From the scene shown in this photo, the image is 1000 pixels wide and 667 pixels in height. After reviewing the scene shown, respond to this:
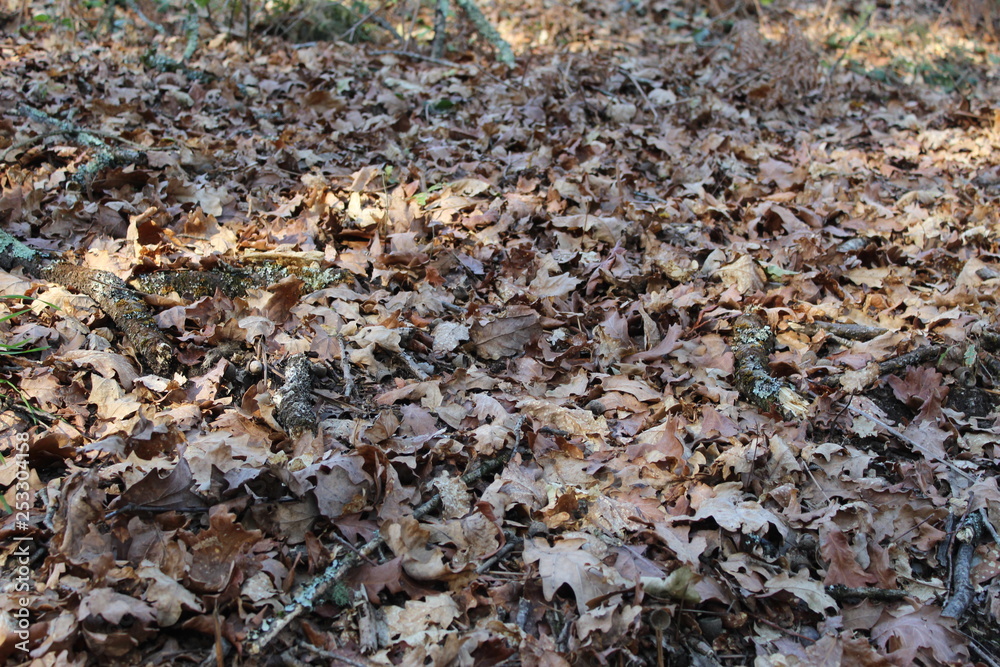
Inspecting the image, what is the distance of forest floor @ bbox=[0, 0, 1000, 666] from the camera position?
6.90ft

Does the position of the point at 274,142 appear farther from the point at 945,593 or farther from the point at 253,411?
the point at 945,593

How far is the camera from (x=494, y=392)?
310 cm

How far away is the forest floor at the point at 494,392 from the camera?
2104mm

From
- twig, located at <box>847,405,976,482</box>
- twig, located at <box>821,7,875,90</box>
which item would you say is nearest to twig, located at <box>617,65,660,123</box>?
twig, located at <box>821,7,875,90</box>

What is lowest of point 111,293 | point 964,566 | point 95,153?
point 964,566

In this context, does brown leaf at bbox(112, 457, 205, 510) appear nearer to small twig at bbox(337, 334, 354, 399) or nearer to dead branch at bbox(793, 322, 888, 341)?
small twig at bbox(337, 334, 354, 399)

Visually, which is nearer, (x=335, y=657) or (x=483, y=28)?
(x=335, y=657)

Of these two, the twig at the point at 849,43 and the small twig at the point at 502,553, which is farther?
the twig at the point at 849,43

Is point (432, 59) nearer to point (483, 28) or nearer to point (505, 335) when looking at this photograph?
point (483, 28)

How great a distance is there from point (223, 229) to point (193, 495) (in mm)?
2093

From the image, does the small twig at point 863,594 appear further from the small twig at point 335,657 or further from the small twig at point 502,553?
the small twig at point 335,657

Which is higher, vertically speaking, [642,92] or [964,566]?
[642,92]

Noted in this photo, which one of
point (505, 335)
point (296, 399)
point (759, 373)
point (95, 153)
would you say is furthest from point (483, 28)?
point (296, 399)

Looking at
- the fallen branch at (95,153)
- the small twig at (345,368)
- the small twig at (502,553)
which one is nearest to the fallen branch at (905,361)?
the small twig at (502,553)
